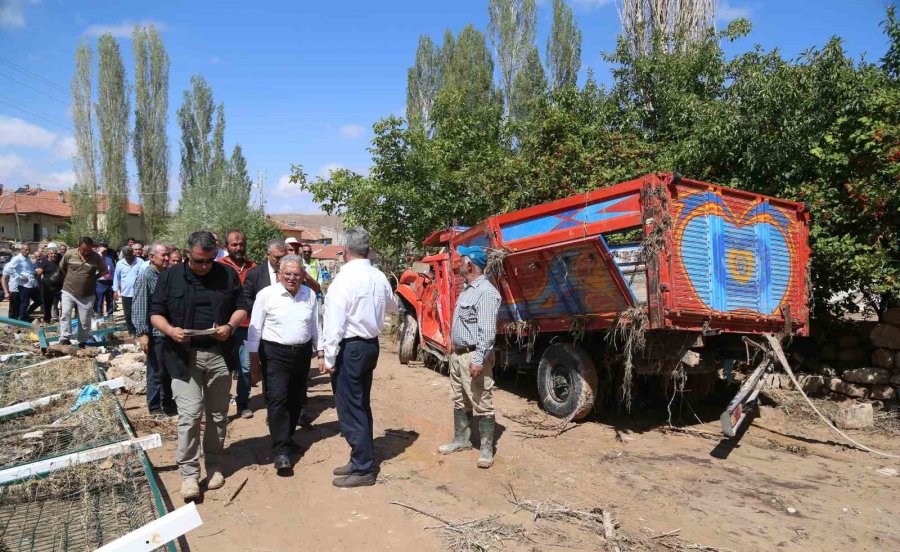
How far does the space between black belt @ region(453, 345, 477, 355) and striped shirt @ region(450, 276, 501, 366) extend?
0.5 inches

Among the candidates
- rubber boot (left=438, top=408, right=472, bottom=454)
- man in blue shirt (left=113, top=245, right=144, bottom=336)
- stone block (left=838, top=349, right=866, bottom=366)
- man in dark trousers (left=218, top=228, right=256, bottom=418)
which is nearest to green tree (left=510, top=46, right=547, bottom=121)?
man in blue shirt (left=113, top=245, right=144, bottom=336)

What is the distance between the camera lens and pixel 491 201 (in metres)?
12.2

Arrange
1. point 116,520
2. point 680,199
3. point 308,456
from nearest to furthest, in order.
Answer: point 116,520, point 308,456, point 680,199

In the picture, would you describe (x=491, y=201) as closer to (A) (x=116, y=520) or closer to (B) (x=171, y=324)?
(B) (x=171, y=324)

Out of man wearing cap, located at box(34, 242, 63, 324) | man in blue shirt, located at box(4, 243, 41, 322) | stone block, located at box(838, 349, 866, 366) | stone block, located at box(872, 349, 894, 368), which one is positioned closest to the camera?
stone block, located at box(872, 349, 894, 368)

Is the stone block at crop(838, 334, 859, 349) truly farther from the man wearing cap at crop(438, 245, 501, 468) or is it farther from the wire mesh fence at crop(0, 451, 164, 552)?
the wire mesh fence at crop(0, 451, 164, 552)

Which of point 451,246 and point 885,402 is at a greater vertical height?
point 451,246

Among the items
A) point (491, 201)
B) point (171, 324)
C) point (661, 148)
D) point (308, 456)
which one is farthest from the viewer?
point (491, 201)

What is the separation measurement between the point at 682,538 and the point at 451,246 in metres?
5.05

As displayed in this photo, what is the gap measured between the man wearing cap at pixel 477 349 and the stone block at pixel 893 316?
5.54m

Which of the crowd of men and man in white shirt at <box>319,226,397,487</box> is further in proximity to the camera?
man in white shirt at <box>319,226,397,487</box>

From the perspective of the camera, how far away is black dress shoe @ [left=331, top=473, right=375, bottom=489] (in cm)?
435

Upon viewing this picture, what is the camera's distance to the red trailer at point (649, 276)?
5293 mm

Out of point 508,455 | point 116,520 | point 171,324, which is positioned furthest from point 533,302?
point 116,520
